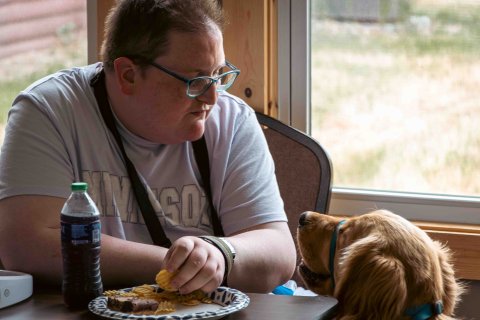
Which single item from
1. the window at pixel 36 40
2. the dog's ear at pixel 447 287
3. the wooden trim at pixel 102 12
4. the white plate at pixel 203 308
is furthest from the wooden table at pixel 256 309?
the window at pixel 36 40

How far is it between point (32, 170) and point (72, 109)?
8.1 inches

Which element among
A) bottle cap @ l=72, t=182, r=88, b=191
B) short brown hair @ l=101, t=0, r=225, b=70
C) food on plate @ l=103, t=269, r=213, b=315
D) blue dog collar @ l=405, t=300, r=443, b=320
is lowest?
blue dog collar @ l=405, t=300, r=443, b=320

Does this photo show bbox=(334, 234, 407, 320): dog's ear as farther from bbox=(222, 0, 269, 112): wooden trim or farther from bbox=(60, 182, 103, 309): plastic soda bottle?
bbox=(222, 0, 269, 112): wooden trim

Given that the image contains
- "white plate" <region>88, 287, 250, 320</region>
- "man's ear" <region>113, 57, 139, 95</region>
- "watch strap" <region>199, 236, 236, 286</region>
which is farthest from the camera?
"man's ear" <region>113, 57, 139, 95</region>

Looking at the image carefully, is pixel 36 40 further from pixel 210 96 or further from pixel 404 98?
pixel 210 96

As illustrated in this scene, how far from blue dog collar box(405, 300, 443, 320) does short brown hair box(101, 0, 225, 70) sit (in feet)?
2.65

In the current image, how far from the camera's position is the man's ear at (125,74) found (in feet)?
6.81

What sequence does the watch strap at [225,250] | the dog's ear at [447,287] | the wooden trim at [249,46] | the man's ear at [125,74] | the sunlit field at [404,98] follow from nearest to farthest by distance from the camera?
the watch strap at [225,250], the dog's ear at [447,287], the man's ear at [125,74], the sunlit field at [404,98], the wooden trim at [249,46]

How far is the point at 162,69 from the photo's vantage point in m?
2.03

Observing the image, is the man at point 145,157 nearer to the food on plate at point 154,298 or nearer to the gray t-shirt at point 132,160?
the gray t-shirt at point 132,160

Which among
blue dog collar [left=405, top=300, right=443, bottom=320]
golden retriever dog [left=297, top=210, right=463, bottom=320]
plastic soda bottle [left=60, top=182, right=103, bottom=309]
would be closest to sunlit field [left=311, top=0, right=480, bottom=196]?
golden retriever dog [left=297, top=210, right=463, bottom=320]

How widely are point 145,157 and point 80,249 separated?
0.51 m

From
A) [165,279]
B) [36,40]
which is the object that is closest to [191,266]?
[165,279]

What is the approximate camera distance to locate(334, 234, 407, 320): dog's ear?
1.87m
